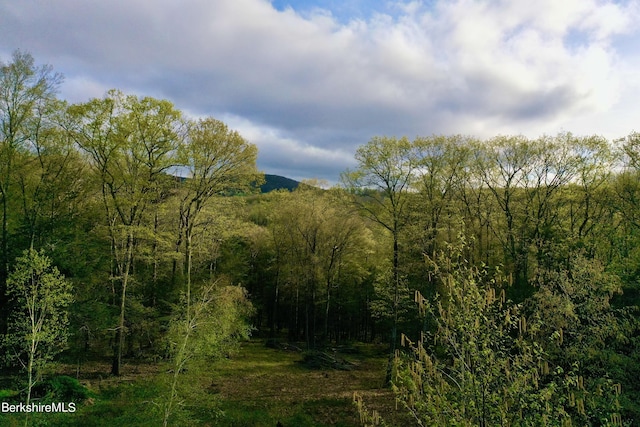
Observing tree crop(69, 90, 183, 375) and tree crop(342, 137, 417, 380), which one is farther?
tree crop(342, 137, 417, 380)

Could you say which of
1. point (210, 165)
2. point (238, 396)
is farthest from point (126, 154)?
point (238, 396)

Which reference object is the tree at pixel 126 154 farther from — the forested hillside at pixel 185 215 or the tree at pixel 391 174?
the tree at pixel 391 174

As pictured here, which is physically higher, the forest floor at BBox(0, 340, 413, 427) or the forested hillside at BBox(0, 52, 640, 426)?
the forested hillside at BBox(0, 52, 640, 426)

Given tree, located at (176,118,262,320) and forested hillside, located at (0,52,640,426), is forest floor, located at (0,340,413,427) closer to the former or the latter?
forested hillside, located at (0,52,640,426)

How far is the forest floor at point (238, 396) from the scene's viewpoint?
15750 mm

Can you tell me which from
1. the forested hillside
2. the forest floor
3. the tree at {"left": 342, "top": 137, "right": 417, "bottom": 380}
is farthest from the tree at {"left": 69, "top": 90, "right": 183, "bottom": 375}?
the tree at {"left": 342, "top": 137, "right": 417, "bottom": 380}

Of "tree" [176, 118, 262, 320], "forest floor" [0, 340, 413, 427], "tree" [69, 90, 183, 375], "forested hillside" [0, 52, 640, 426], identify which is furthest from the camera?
"tree" [176, 118, 262, 320]

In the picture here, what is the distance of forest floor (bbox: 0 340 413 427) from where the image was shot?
51.7ft

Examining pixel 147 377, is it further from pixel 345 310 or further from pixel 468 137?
pixel 345 310

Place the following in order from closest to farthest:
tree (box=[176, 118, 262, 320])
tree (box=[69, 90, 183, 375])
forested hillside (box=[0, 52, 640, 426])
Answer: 1. forested hillside (box=[0, 52, 640, 426])
2. tree (box=[69, 90, 183, 375])
3. tree (box=[176, 118, 262, 320])

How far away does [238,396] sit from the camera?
22.1 metres

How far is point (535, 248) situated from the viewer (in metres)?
25.3

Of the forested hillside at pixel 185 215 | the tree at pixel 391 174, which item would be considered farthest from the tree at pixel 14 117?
the tree at pixel 391 174

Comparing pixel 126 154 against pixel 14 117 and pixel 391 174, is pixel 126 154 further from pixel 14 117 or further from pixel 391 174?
pixel 391 174
